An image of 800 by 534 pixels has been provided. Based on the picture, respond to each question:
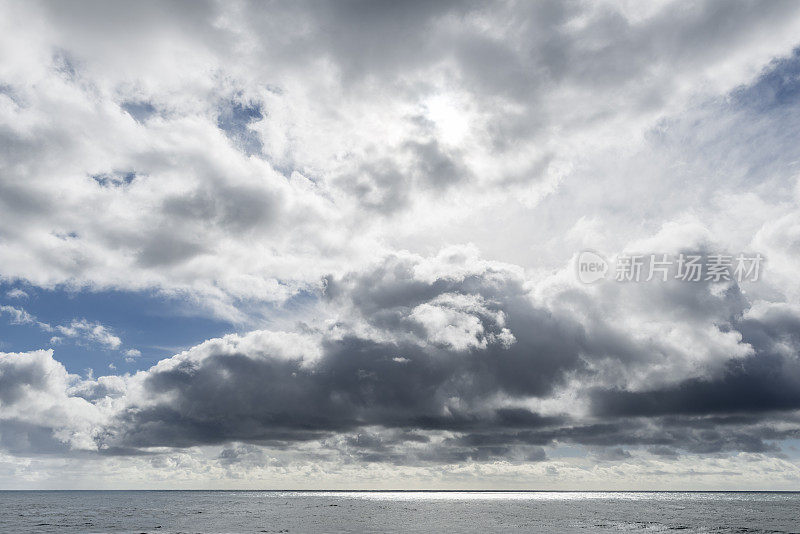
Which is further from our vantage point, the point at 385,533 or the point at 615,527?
the point at 615,527

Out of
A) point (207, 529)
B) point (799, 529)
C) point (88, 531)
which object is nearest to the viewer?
point (88, 531)

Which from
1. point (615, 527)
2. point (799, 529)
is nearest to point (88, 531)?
point (615, 527)

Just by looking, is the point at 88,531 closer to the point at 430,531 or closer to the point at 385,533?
the point at 385,533

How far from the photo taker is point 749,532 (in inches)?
5389

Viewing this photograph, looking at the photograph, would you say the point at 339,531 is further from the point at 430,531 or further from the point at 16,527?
the point at 16,527

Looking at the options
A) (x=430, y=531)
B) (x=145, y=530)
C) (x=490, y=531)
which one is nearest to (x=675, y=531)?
(x=490, y=531)

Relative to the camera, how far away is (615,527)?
149m

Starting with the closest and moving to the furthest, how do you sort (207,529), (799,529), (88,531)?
1. (88,531)
2. (207,529)
3. (799,529)

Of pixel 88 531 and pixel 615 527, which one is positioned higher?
pixel 88 531

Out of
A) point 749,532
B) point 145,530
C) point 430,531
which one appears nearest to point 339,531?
point 430,531

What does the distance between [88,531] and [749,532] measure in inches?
6492

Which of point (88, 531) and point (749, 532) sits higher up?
point (88, 531)

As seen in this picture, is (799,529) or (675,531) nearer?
(675,531)

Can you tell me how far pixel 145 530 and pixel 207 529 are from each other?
14536 millimetres
